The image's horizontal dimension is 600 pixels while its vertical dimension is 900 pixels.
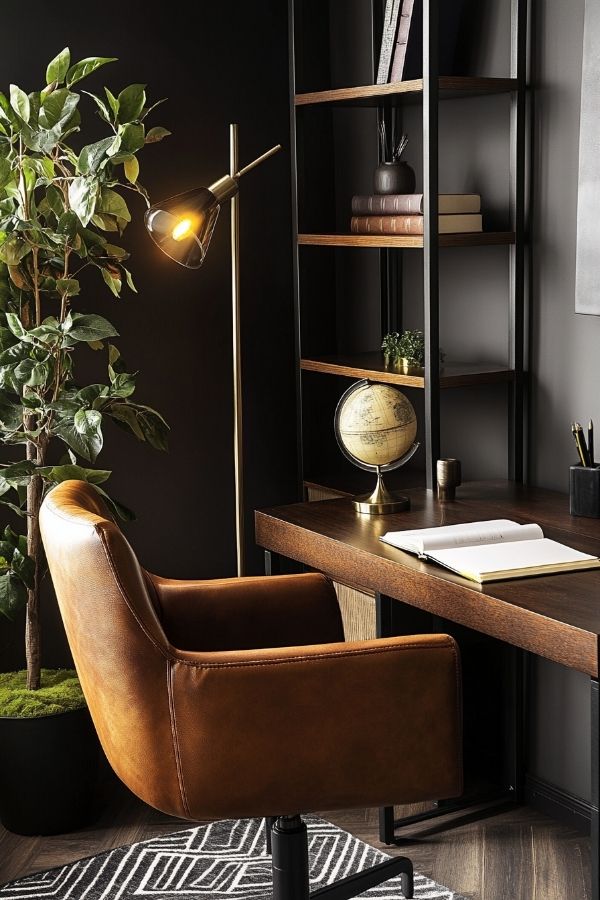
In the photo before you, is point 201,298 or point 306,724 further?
point 201,298

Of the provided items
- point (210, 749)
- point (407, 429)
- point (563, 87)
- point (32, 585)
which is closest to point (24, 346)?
point (32, 585)

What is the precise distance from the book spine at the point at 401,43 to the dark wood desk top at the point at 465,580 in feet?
3.34

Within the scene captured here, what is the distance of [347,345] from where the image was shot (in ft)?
11.4

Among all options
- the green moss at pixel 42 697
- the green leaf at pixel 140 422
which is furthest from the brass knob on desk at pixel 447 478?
the green moss at pixel 42 697

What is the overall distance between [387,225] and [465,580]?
1100mm

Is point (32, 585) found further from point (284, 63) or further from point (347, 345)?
point (284, 63)

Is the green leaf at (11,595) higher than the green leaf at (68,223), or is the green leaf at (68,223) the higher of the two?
the green leaf at (68,223)

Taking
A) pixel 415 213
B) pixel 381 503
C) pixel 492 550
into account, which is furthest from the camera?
pixel 415 213

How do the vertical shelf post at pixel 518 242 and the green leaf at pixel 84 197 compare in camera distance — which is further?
the vertical shelf post at pixel 518 242

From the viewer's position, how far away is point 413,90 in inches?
103

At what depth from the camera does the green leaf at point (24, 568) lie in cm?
269

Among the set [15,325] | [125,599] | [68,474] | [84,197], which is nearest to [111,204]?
[84,197]

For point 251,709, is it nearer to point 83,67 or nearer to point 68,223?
point 68,223

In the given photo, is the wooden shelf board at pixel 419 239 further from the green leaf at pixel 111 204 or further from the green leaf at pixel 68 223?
the green leaf at pixel 68 223
